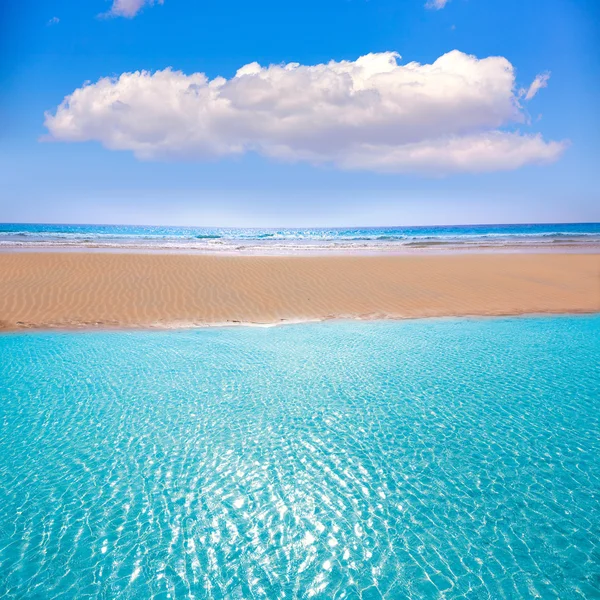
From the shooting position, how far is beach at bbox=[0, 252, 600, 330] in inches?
678

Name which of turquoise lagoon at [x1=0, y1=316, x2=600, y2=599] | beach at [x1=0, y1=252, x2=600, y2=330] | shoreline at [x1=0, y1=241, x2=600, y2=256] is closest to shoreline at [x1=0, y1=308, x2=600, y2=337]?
beach at [x1=0, y1=252, x2=600, y2=330]

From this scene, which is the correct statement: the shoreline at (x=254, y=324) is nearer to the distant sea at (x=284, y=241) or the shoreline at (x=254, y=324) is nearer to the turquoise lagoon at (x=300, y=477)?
the turquoise lagoon at (x=300, y=477)

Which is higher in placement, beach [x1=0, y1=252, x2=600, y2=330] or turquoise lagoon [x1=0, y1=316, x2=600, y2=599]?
beach [x1=0, y1=252, x2=600, y2=330]

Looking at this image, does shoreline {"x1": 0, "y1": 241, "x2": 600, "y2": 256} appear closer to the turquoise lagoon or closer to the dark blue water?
the dark blue water

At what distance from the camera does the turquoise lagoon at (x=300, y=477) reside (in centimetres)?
455

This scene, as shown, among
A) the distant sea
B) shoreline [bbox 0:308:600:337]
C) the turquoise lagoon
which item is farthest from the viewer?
the distant sea

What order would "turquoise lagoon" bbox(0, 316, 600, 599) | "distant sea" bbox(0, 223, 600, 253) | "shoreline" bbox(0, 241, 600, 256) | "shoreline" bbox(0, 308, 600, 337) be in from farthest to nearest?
"distant sea" bbox(0, 223, 600, 253) → "shoreline" bbox(0, 241, 600, 256) → "shoreline" bbox(0, 308, 600, 337) → "turquoise lagoon" bbox(0, 316, 600, 599)

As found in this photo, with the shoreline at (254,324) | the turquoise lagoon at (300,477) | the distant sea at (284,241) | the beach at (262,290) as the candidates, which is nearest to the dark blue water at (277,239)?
the distant sea at (284,241)

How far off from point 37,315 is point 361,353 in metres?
12.9

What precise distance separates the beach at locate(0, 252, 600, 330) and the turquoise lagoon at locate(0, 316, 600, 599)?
5.52 metres

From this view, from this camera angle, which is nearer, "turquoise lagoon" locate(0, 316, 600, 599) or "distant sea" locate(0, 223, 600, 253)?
"turquoise lagoon" locate(0, 316, 600, 599)

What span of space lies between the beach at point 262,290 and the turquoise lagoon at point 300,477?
Answer: 5515 millimetres

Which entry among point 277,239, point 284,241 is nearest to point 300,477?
point 284,241

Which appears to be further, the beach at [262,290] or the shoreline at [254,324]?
the beach at [262,290]
